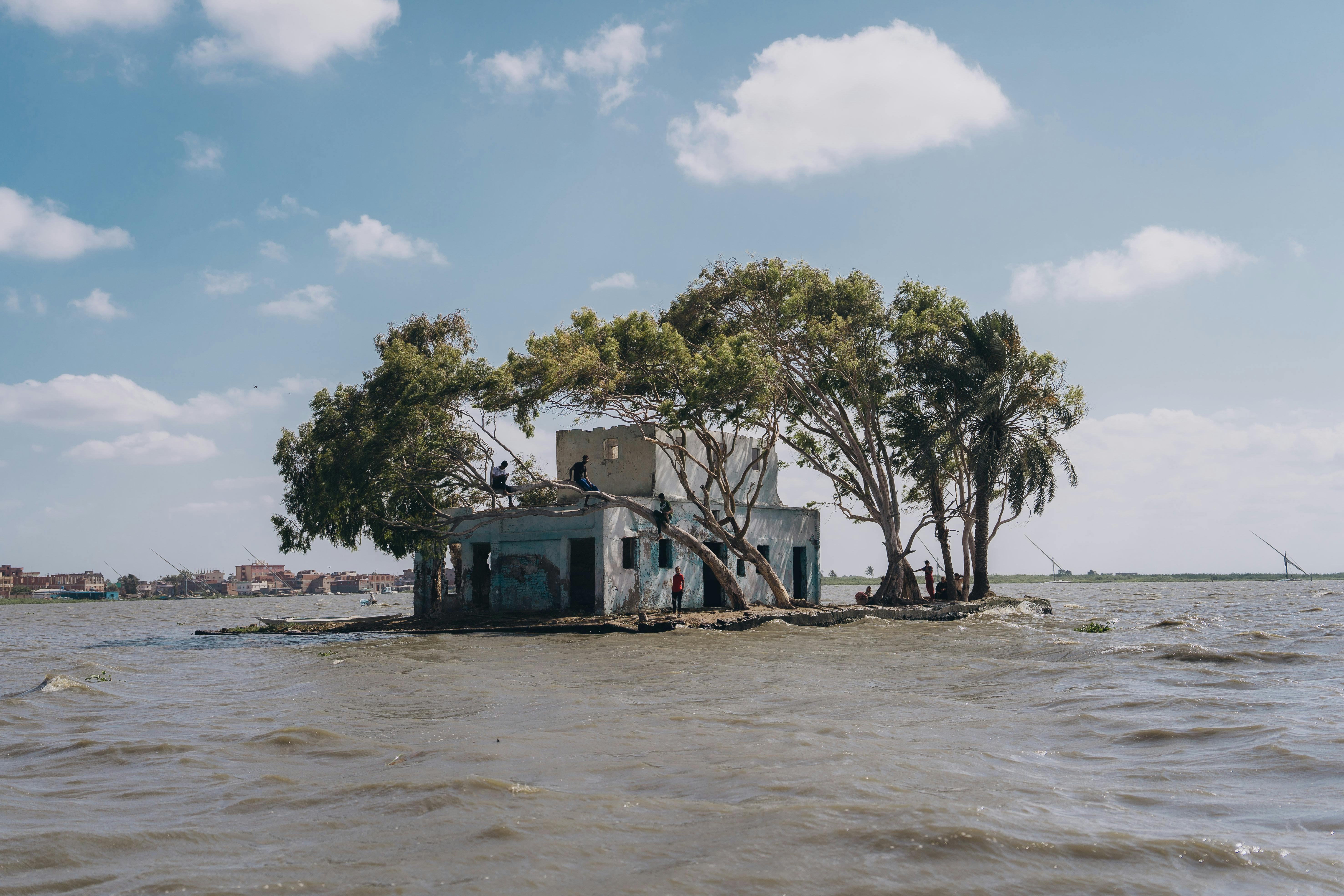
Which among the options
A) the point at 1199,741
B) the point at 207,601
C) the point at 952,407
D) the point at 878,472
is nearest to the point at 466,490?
the point at 878,472

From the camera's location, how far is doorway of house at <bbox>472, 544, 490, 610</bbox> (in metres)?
27.6

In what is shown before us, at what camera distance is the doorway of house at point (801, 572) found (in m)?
31.6

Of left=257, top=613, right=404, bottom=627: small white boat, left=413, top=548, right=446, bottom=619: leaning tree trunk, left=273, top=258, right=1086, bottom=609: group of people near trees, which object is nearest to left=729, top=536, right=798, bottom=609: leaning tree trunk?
left=273, top=258, right=1086, bottom=609: group of people near trees

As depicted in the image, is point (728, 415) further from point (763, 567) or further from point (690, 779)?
point (690, 779)

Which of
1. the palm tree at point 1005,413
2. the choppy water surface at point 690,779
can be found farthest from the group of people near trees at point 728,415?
the choppy water surface at point 690,779

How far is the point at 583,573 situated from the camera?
27.4 metres

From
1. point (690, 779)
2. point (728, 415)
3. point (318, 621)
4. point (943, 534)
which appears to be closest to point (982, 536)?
point (943, 534)

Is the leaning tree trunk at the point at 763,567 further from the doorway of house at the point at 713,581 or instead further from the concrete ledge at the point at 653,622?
the doorway of house at the point at 713,581

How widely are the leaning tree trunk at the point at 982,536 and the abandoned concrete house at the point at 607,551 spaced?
737 cm

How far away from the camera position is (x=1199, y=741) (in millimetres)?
7895

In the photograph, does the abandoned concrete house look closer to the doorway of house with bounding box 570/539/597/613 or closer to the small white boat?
the doorway of house with bounding box 570/539/597/613

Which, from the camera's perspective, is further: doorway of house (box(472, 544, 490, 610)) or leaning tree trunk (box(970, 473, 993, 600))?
leaning tree trunk (box(970, 473, 993, 600))

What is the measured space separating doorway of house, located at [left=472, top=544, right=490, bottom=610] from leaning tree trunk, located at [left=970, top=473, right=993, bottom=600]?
16.8 meters

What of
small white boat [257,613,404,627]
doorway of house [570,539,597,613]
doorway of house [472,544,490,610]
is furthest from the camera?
A: small white boat [257,613,404,627]
